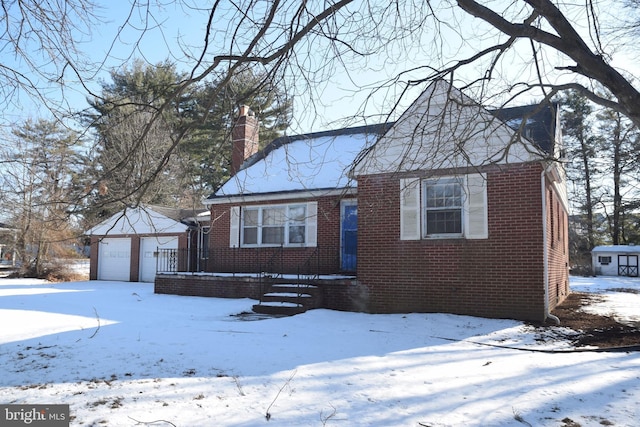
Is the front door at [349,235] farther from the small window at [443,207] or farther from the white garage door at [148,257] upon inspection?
the white garage door at [148,257]

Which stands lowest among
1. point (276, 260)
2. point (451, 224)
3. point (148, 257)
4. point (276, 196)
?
point (148, 257)

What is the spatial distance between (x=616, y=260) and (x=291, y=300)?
1291 inches

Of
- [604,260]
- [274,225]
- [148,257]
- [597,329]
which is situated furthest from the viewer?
[604,260]

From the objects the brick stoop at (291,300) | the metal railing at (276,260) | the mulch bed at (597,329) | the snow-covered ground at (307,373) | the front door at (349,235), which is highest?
the front door at (349,235)

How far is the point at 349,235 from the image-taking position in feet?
42.5

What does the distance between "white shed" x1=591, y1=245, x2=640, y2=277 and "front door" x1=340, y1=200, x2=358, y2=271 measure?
2896 centimetres

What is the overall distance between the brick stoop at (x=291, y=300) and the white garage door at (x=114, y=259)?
41.9 ft

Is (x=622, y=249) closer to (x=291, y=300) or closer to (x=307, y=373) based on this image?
(x=291, y=300)

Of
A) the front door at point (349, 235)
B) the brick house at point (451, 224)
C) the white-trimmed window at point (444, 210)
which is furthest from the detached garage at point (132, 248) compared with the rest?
the white-trimmed window at point (444, 210)

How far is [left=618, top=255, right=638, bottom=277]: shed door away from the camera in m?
33.2

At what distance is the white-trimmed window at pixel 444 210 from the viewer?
9.65 meters

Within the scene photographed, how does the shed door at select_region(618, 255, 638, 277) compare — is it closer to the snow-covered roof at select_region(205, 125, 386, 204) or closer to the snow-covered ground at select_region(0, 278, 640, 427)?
the snow-covered roof at select_region(205, 125, 386, 204)

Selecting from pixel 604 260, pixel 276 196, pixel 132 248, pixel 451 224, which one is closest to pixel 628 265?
pixel 604 260

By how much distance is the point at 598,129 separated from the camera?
113 feet
